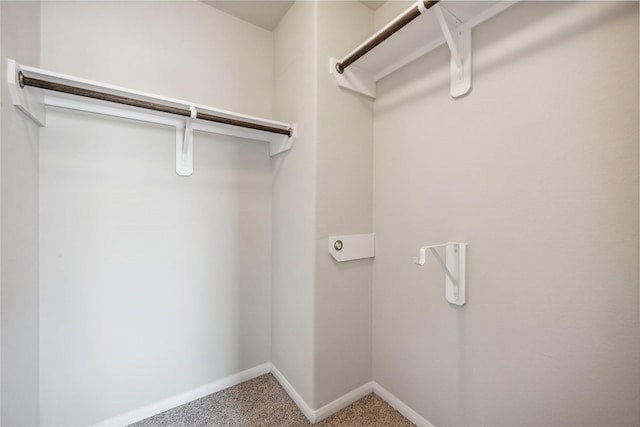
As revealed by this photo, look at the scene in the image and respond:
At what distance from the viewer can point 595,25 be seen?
807 mm

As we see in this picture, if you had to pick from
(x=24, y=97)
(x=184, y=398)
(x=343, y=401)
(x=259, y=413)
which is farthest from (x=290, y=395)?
(x=24, y=97)

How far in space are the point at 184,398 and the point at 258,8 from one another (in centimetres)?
247

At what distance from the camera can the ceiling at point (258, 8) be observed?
1523mm

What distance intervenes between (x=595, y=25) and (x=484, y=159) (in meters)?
0.50

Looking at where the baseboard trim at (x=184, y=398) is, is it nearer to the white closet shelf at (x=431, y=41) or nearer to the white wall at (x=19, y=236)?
the white wall at (x=19, y=236)

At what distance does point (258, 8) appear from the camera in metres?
1.57

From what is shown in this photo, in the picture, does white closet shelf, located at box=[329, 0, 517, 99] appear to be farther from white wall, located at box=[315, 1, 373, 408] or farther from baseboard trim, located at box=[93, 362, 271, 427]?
baseboard trim, located at box=[93, 362, 271, 427]

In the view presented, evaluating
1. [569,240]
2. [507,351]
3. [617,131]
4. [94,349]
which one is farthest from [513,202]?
[94,349]

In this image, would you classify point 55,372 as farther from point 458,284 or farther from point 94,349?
point 458,284

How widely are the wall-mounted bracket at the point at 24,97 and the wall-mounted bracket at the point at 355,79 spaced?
4.32ft

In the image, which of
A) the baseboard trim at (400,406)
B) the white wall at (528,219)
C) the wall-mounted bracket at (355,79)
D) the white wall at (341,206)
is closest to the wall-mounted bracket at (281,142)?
the white wall at (341,206)

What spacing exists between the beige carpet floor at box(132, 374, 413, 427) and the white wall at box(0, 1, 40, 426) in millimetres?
611

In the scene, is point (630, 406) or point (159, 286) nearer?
point (630, 406)

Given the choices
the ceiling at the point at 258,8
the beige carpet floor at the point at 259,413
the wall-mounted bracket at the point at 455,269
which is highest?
the ceiling at the point at 258,8
